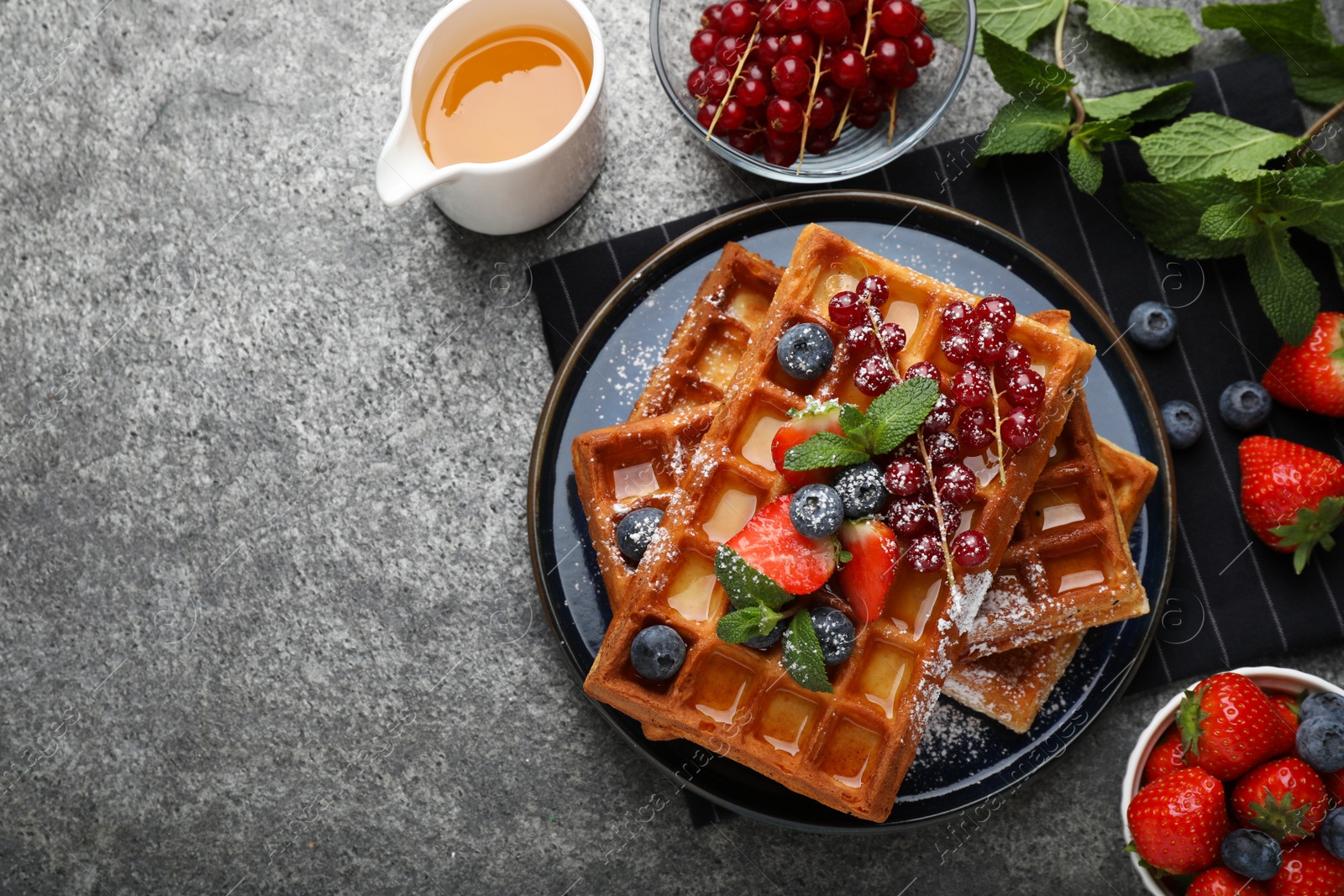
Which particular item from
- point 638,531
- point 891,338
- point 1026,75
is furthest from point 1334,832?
point 1026,75

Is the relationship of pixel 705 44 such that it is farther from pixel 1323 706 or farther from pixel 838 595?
pixel 1323 706

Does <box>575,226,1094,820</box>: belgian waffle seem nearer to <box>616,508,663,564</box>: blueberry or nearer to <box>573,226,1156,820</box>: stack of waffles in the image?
<box>573,226,1156,820</box>: stack of waffles

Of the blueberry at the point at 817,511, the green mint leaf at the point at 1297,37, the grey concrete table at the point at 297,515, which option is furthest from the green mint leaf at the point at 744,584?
the green mint leaf at the point at 1297,37

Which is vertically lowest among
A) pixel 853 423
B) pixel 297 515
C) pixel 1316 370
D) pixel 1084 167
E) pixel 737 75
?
pixel 297 515

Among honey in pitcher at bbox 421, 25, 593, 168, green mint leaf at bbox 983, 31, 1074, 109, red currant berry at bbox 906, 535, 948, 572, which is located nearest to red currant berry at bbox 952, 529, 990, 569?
red currant berry at bbox 906, 535, 948, 572

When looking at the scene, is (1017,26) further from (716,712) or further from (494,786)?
(494,786)

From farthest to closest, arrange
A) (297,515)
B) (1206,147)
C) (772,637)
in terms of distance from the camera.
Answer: (297,515) → (1206,147) → (772,637)
